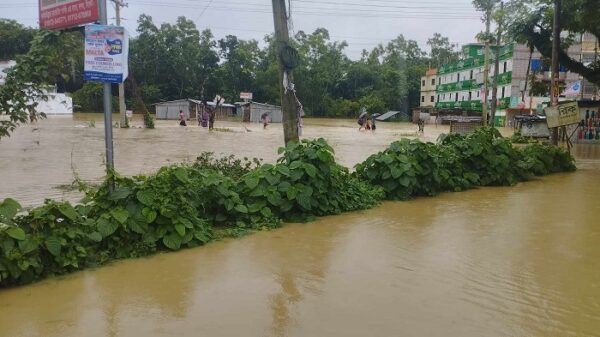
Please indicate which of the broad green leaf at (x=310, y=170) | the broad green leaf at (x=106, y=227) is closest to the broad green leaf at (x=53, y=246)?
the broad green leaf at (x=106, y=227)

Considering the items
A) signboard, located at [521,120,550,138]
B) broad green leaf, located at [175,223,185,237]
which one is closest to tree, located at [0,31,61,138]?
broad green leaf, located at [175,223,185,237]

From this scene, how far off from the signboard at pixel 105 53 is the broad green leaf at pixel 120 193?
1.15 m

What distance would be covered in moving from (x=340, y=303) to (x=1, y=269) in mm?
2850

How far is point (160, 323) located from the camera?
3951 mm

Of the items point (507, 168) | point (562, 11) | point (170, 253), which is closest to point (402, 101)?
point (562, 11)

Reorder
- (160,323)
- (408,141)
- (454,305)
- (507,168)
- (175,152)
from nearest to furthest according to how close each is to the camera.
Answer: (160,323)
(454,305)
(408,141)
(507,168)
(175,152)

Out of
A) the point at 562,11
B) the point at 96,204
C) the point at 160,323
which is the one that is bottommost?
the point at 160,323

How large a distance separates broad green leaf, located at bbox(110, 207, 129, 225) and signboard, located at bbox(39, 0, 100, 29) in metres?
2.00

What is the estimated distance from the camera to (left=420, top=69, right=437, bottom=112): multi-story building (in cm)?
7775

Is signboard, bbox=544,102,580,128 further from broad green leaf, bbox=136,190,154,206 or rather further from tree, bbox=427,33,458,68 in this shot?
tree, bbox=427,33,458,68

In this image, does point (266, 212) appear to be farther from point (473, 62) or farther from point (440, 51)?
point (440, 51)

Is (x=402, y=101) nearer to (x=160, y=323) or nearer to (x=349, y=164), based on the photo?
(x=349, y=164)

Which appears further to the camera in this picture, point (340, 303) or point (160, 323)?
point (340, 303)

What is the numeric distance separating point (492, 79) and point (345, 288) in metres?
50.9
